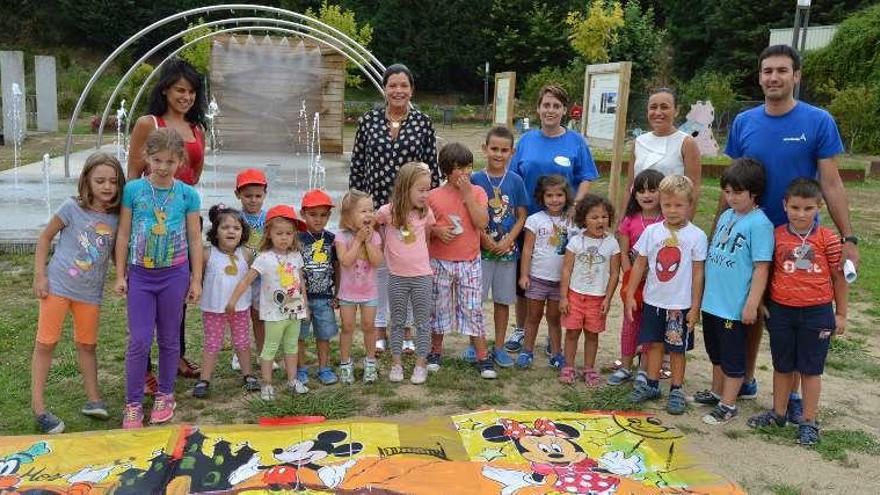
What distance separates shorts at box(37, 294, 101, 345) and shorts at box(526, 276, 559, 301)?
235 centimetres

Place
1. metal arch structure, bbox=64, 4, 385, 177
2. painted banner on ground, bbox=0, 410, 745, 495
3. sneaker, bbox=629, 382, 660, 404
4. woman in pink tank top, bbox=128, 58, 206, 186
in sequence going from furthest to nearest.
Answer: metal arch structure, bbox=64, 4, 385, 177, sneaker, bbox=629, 382, 660, 404, woman in pink tank top, bbox=128, 58, 206, 186, painted banner on ground, bbox=0, 410, 745, 495

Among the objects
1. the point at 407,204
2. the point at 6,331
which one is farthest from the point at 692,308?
the point at 6,331

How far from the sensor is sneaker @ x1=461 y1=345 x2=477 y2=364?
4398mm

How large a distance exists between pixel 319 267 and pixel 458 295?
2.68 ft

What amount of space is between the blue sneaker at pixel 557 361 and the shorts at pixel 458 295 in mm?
563

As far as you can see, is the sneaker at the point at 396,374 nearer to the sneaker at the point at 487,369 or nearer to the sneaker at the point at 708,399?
the sneaker at the point at 487,369

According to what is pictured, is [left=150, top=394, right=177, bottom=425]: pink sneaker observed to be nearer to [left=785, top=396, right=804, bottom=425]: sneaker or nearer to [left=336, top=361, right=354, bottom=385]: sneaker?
[left=336, top=361, right=354, bottom=385]: sneaker

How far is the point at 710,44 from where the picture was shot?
3803cm

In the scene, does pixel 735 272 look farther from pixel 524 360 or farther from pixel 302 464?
pixel 302 464

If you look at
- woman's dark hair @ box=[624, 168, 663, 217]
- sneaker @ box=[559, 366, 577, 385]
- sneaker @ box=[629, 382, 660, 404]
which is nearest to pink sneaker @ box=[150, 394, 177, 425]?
sneaker @ box=[559, 366, 577, 385]

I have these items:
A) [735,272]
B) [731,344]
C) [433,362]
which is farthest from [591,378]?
[735,272]

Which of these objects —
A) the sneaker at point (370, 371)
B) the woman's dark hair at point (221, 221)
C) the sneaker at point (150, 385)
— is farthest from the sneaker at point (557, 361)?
the sneaker at point (150, 385)

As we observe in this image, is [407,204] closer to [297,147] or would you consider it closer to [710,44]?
[297,147]

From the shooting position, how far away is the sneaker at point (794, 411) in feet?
12.1
